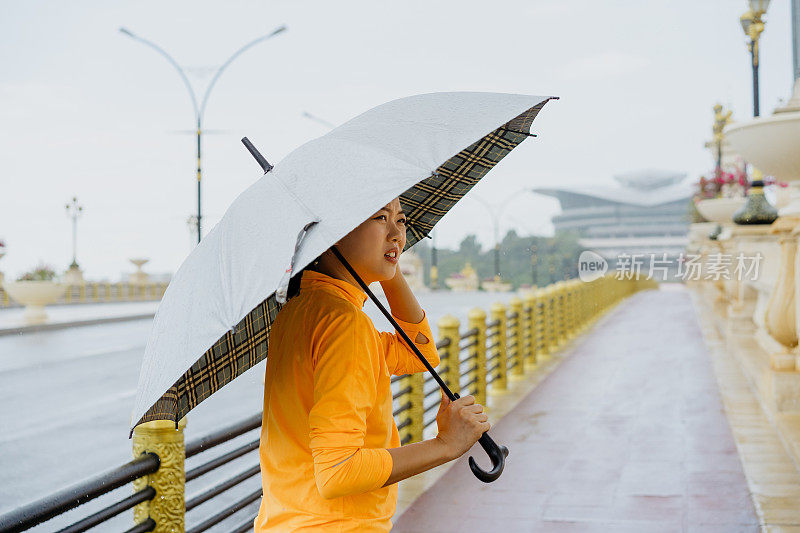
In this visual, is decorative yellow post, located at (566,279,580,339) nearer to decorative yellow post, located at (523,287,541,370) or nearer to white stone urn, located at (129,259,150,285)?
decorative yellow post, located at (523,287,541,370)

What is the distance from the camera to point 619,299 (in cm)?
3491

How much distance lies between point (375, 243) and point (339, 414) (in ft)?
1.40

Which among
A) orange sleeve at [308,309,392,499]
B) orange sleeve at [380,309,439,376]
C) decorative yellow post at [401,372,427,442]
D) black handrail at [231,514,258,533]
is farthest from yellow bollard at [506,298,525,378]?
orange sleeve at [308,309,392,499]

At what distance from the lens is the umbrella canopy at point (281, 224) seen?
1783 millimetres

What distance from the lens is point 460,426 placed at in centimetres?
197

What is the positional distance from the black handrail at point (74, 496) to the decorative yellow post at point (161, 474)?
3 centimetres

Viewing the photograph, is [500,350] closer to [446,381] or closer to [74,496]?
[446,381]

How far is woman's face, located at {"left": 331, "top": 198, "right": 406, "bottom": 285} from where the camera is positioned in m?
1.98

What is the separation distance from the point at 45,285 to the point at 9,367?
36.2ft

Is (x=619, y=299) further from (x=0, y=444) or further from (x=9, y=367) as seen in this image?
(x=0, y=444)

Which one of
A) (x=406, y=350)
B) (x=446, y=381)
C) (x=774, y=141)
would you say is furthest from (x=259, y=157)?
(x=446, y=381)

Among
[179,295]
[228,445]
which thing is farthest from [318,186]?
[228,445]

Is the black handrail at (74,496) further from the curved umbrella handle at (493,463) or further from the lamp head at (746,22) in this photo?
the lamp head at (746,22)

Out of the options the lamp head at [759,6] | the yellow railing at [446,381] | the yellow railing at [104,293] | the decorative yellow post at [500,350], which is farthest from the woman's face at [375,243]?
the yellow railing at [104,293]
